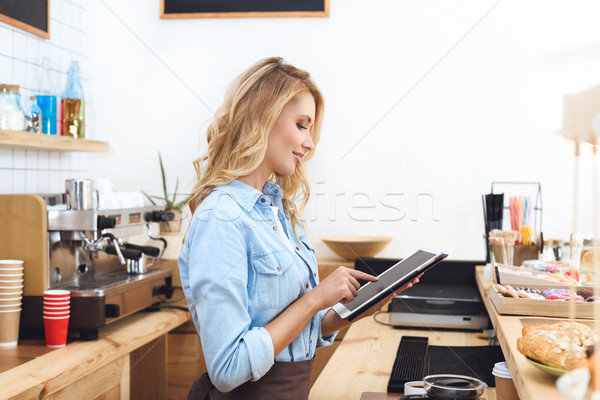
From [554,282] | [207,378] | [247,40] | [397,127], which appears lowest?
[207,378]

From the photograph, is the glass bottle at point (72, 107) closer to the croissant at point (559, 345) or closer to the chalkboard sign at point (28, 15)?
the chalkboard sign at point (28, 15)

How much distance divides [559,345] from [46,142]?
6.17ft

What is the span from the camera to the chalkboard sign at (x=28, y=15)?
2.22 metres

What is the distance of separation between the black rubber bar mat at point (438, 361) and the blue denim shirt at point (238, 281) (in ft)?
1.17

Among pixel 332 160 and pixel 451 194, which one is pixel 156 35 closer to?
pixel 332 160

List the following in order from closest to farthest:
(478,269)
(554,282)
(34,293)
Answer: (554,282), (34,293), (478,269)

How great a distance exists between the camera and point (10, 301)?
1.71 meters

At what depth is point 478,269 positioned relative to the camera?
2152mm

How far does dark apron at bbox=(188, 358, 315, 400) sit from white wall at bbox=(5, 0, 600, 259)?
111 centimetres

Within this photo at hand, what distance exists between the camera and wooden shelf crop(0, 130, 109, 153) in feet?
6.49

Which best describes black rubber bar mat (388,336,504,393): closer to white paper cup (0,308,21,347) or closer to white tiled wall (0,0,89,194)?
white paper cup (0,308,21,347)

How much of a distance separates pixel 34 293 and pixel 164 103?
1137mm

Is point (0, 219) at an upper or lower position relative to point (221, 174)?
lower

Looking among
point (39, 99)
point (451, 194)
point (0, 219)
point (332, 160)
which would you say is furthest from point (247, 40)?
point (0, 219)
